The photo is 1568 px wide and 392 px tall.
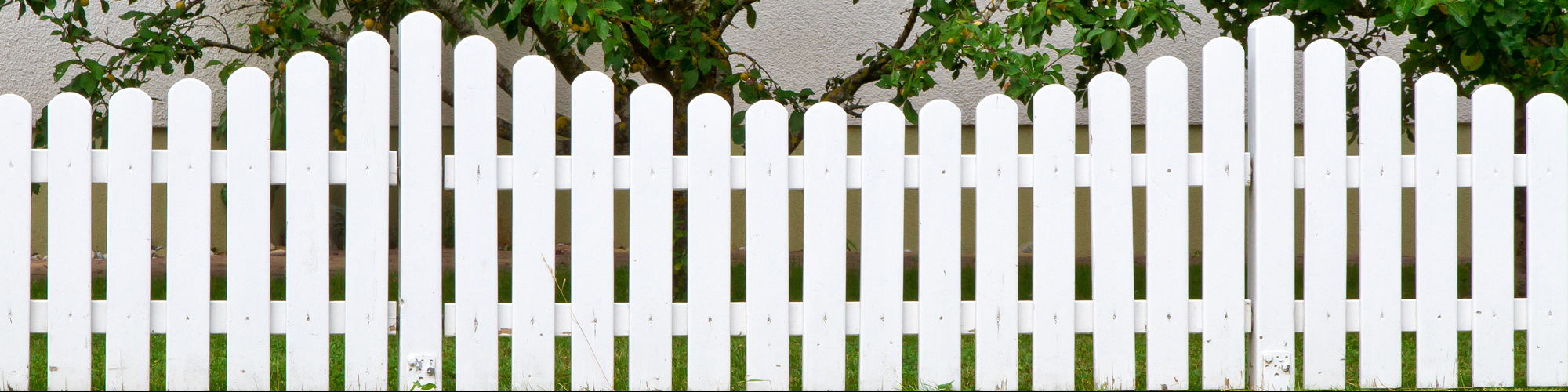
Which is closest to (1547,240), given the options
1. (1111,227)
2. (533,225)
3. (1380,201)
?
(1380,201)

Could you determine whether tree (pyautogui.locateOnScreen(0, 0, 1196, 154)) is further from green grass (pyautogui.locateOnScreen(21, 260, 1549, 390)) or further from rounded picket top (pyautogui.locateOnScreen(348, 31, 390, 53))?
green grass (pyautogui.locateOnScreen(21, 260, 1549, 390))

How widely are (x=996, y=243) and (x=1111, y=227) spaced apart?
10.5 inches

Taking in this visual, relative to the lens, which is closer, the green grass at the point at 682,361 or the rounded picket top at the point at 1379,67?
the rounded picket top at the point at 1379,67

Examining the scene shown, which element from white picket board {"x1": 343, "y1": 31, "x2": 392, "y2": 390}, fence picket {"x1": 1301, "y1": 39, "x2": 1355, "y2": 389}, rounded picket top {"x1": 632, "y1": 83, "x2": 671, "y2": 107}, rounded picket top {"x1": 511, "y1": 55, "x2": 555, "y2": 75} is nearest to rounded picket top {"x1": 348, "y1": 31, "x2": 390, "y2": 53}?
white picket board {"x1": 343, "y1": 31, "x2": 392, "y2": 390}

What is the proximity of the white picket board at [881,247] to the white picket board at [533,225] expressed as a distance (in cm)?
70

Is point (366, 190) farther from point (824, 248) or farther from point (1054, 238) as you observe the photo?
point (1054, 238)

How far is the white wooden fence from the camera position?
2.37 metres

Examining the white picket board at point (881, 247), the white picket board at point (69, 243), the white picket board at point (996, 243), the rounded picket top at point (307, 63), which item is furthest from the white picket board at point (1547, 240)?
the white picket board at point (69, 243)

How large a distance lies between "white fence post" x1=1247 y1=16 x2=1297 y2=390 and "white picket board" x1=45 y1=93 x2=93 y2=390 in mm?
2583

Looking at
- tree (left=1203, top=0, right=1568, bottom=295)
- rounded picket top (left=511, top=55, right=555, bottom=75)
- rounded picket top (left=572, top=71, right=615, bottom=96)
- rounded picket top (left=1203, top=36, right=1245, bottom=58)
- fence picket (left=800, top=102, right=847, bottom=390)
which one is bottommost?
fence picket (left=800, top=102, right=847, bottom=390)

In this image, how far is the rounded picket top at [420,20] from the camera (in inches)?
93.1

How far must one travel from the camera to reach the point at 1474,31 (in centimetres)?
298

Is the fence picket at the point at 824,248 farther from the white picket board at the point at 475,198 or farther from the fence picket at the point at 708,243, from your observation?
the white picket board at the point at 475,198

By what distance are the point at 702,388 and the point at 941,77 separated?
386cm
